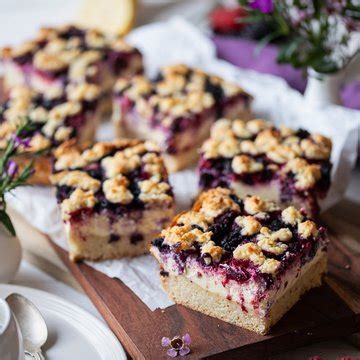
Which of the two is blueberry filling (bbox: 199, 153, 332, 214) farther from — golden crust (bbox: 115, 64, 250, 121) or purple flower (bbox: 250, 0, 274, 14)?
purple flower (bbox: 250, 0, 274, 14)

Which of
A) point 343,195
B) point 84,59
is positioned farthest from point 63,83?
point 343,195

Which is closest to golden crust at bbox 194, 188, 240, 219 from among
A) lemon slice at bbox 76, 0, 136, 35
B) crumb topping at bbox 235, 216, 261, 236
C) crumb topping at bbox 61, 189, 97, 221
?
crumb topping at bbox 235, 216, 261, 236

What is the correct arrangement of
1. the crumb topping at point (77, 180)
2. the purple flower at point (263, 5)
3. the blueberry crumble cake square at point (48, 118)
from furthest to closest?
the blueberry crumble cake square at point (48, 118)
the purple flower at point (263, 5)
the crumb topping at point (77, 180)

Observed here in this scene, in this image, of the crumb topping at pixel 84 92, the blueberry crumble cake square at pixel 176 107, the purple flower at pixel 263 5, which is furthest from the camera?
the crumb topping at pixel 84 92

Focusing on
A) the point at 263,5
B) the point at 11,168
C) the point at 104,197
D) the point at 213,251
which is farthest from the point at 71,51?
the point at 213,251

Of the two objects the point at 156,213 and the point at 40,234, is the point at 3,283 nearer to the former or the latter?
the point at 40,234

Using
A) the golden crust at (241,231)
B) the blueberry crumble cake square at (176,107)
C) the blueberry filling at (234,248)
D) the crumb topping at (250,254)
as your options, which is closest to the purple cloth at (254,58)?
the blueberry crumble cake square at (176,107)

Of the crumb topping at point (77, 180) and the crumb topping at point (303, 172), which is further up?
the crumb topping at point (77, 180)

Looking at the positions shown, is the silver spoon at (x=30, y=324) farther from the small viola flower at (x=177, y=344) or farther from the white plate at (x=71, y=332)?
the small viola flower at (x=177, y=344)
